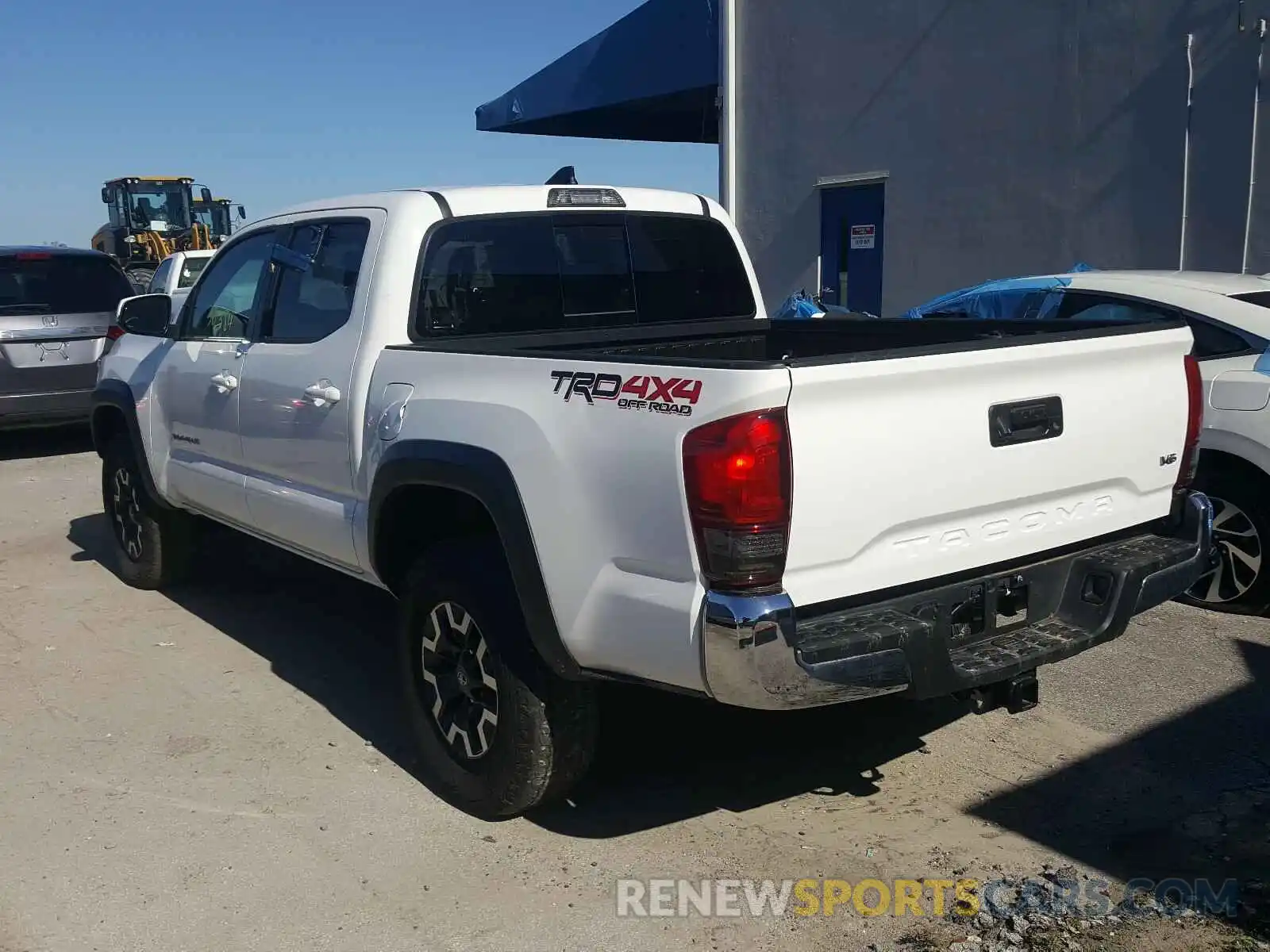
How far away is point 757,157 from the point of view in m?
13.7

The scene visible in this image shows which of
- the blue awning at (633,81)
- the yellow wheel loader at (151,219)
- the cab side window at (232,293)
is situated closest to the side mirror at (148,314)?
the cab side window at (232,293)

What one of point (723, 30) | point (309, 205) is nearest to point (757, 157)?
point (723, 30)

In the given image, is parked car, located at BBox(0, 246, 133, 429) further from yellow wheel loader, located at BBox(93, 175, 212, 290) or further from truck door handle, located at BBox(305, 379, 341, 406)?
yellow wheel loader, located at BBox(93, 175, 212, 290)

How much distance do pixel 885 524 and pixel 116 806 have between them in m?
2.81

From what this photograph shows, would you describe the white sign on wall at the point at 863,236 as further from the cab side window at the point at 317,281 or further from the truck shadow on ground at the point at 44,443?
the cab side window at the point at 317,281

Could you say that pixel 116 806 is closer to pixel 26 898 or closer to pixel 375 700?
pixel 26 898

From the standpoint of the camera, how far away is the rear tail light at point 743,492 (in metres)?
2.99

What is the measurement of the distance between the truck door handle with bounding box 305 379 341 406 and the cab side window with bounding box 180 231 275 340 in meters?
0.78

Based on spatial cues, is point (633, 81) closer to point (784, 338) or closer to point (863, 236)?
point (863, 236)

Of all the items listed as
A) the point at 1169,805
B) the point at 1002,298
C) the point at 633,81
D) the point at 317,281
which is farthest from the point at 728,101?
the point at 1169,805

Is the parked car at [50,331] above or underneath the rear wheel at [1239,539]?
above

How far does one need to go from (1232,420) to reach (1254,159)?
471 centimetres

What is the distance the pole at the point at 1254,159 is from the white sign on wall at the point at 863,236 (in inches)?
155

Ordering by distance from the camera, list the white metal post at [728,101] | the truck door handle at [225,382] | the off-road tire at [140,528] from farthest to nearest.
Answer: the white metal post at [728,101] < the off-road tire at [140,528] < the truck door handle at [225,382]
